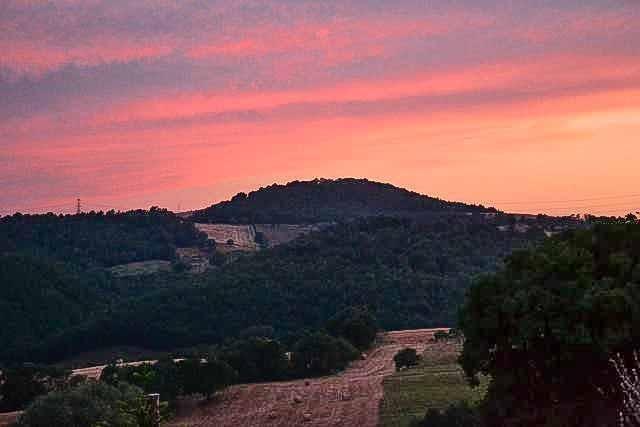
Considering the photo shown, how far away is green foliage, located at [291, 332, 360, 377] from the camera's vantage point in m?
61.9

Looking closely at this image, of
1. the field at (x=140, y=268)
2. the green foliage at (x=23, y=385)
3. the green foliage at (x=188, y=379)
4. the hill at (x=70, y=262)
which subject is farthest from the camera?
the field at (x=140, y=268)

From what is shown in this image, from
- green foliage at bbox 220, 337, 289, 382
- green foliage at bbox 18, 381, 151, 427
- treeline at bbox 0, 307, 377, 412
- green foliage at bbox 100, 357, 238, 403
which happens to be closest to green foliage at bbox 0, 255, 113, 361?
treeline at bbox 0, 307, 377, 412

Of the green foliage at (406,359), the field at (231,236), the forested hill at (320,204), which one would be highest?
the forested hill at (320,204)

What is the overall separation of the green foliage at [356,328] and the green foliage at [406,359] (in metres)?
Result: 10.2

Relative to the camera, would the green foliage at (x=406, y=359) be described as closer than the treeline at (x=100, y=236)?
Yes

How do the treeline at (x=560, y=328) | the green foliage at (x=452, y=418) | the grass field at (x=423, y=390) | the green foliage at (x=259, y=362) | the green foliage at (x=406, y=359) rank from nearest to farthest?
1. the treeline at (x=560, y=328)
2. the green foliage at (x=452, y=418)
3. the grass field at (x=423, y=390)
4. the green foliage at (x=406, y=359)
5. the green foliage at (x=259, y=362)

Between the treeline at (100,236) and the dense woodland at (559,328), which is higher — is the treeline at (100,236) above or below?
above

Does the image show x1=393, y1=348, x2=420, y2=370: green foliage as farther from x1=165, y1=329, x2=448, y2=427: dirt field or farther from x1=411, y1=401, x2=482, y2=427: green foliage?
x1=411, y1=401, x2=482, y2=427: green foliage

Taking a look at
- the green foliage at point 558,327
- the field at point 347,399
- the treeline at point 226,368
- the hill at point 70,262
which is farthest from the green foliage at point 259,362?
the green foliage at point 558,327

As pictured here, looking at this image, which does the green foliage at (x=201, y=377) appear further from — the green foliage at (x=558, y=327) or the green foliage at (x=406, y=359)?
the green foliage at (x=558, y=327)

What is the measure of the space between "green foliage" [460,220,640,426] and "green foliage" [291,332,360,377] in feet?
128

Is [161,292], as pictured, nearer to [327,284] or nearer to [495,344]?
[327,284]

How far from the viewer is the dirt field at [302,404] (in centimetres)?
4578

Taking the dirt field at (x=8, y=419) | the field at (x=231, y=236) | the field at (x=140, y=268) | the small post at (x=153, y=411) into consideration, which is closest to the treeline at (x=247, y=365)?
the dirt field at (x=8, y=419)
